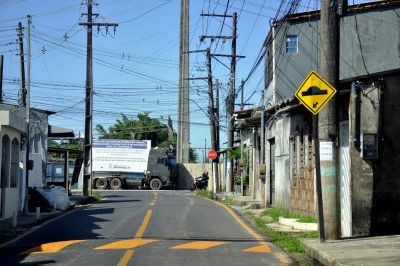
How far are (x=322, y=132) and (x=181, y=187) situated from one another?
44315 mm

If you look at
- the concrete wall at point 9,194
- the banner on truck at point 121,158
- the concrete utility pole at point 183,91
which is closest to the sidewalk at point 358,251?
the concrete wall at point 9,194

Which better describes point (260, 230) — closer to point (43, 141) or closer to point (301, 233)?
point (301, 233)

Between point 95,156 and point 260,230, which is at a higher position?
point 95,156

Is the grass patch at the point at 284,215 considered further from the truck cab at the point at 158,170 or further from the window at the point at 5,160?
the truck cab at the point at 158,170

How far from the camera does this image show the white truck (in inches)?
1924

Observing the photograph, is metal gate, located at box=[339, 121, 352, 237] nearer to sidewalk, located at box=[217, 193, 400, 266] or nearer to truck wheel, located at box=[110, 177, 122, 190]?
sidewalk, located at box=[217, 193, 400, 266]

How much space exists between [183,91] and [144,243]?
4228 cm

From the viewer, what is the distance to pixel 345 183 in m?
13.2

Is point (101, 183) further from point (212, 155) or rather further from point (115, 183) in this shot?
point (212, 155)

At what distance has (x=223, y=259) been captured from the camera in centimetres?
1044

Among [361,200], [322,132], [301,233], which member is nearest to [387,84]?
[322,132]

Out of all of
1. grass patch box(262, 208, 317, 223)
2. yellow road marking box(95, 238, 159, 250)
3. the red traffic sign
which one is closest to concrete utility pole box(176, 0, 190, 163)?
the red traffic sign

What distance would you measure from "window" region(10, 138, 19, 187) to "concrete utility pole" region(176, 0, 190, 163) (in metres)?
32.5

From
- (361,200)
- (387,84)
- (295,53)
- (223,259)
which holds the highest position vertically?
(295,53)
